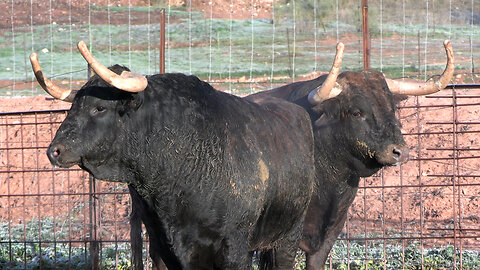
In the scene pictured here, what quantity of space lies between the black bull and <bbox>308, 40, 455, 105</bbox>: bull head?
5.52 ft

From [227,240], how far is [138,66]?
53.7 feet

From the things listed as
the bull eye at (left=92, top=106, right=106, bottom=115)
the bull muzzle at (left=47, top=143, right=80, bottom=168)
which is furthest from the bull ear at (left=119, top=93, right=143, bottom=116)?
the bull muzzle at (left=47, top=143, right=80, bottom=168)

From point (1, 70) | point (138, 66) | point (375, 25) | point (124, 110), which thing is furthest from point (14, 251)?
point (375, 25)

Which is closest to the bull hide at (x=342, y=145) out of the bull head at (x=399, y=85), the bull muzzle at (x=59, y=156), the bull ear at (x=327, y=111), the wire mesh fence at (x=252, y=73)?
the bull ear at (x=327, y=111)

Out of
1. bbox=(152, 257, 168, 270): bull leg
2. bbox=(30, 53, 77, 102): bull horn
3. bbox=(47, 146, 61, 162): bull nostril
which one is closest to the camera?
bbox=(47, 146, 61, 162): bull nostril

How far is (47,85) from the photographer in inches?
244

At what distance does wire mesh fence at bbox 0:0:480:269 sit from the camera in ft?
41.8

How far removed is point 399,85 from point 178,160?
3641 mm

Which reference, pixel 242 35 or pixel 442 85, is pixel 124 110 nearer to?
pixel 442 85

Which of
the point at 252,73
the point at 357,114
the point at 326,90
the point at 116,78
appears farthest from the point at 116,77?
the point at 252,73

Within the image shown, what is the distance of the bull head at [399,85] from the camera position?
25.7ft

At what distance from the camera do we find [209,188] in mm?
5969

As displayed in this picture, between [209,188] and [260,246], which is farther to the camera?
[260,246]

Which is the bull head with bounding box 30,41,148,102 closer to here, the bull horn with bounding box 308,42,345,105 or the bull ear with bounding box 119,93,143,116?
the bull ear with bounding box 119,93,143,116
